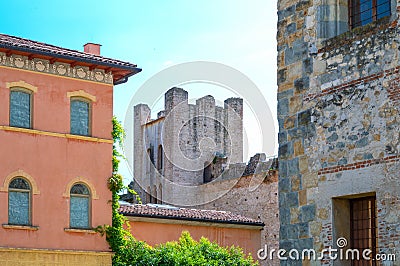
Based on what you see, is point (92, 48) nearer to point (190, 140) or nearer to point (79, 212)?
point (79, 212)

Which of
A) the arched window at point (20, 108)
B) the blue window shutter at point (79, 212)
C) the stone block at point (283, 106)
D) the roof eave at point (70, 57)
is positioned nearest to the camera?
the stone block at point (283, 106)

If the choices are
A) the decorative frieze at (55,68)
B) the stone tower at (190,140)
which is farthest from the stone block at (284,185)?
the stone tower at (190,140)

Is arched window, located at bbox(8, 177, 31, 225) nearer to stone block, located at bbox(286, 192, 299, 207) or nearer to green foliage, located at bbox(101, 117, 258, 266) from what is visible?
green foliage, located at bbox(101, 117, 258, 266)

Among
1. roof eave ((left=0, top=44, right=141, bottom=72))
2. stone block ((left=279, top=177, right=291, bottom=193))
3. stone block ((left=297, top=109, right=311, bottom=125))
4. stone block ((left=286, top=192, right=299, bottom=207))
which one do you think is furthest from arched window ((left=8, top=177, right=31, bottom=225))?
stone block ((left=297, top=109, right=311, bottom=125))

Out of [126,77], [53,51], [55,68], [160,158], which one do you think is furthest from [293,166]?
[160,158]

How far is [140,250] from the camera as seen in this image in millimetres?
26594

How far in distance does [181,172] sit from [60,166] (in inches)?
958

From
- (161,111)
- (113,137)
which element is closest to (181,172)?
(161,111)

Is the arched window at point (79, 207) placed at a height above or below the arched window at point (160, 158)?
below

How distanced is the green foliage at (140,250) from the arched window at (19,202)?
7.73ft

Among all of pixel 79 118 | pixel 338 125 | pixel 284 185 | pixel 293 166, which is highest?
pixel 79 118

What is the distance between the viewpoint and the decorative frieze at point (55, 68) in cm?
→ 2528

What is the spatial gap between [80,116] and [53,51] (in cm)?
215

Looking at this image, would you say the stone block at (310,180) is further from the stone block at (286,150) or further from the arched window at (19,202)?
the arched window at (19,202)
